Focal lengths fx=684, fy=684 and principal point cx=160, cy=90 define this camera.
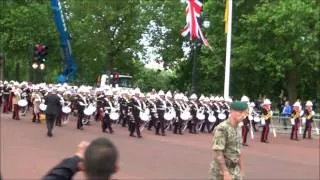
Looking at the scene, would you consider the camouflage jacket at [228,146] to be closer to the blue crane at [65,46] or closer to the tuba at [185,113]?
the tuba at [185,113]

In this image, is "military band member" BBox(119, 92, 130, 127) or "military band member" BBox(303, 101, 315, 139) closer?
"military band member" BBox(119, 92, 130, 127)

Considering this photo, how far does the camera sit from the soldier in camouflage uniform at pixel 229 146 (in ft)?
21.6

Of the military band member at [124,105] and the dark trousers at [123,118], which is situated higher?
the military band member at [124,105]

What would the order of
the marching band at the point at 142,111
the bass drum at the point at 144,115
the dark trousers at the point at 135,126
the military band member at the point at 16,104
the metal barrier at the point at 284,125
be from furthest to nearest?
the metal barrier at the point at 284,125
the military band member at the point at 16,104
the marching band at the point at 142,111
the bass drum at the point at 144,115
the dark trousers at the point at 135,126

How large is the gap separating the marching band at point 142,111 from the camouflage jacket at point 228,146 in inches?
644

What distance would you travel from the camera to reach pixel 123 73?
6288 cm

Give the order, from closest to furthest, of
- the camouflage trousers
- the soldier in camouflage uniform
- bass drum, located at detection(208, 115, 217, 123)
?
1. the soldier in camouflage uniform
2. the camouflage trousers
3. bass drum, located at detection(208, 115, 217, 123)

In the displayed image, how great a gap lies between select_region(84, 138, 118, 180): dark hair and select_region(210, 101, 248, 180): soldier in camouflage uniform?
11.9ft

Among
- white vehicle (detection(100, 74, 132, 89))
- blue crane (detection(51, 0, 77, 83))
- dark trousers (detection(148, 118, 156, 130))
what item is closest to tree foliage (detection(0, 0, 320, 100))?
white vehicle (detection(100, 74, 132, 89))

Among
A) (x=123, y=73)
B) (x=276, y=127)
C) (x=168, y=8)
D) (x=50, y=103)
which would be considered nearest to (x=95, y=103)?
(x=50, y=103)

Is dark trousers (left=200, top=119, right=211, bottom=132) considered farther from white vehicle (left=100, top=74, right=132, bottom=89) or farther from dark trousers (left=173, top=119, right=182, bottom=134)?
white vehicle (left=100, top=74, right=132, bottom=89)

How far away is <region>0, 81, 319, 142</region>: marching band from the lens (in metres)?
24.9

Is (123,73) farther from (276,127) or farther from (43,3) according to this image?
(276,127)

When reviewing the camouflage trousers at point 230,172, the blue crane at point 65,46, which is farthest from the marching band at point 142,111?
the camouflage trousers at point 230,172
